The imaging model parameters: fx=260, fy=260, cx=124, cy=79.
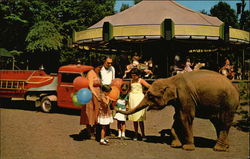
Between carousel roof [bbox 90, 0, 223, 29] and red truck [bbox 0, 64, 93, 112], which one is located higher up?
carousel roof [bbox 90, 0, 223, 29]

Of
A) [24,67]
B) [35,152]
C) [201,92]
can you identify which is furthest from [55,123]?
[24,67]

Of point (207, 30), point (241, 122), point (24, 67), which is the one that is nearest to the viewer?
point (241, 122)

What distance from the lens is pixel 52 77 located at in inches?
500

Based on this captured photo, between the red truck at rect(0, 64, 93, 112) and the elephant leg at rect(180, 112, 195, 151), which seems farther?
the red truck at rect(0, 64, 93, 112)

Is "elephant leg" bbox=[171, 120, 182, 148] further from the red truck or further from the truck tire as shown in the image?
the truck tire

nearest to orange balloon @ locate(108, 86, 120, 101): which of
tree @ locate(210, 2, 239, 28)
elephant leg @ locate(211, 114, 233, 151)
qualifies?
elephant leg @ locate(211, 114, 233, 151)

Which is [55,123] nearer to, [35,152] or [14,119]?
[14,119]

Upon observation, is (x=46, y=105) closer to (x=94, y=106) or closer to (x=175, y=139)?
(x=94, y=106)

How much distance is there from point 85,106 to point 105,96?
81cm

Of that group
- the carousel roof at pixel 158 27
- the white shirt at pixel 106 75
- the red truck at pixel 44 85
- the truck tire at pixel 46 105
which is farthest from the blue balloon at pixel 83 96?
the carousel roof at pixel 158 27

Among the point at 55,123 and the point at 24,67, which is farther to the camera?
the point at 24,67

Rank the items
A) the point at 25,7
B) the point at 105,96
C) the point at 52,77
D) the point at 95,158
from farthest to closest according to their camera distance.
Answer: the point at 25,7 < the point at 52,77 < the point at 105,96 < the point at 95,158

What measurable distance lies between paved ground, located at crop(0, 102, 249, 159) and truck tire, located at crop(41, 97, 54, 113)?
267cm

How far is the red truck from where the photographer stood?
456 inches
